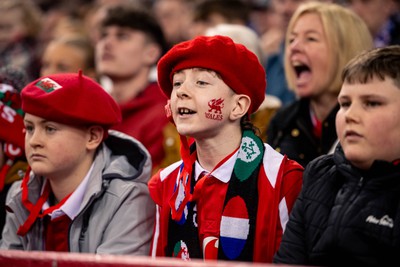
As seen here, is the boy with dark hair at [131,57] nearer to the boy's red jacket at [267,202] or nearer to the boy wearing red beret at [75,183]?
the boy wearing red beret at [75,183]

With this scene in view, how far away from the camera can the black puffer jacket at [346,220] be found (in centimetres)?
268

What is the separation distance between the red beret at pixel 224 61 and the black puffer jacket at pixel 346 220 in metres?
0.48

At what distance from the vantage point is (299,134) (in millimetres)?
4164

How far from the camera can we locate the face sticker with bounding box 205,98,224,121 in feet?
10.4

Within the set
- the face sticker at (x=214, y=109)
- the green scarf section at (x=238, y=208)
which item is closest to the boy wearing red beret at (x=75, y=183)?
the green scarf section at (x=238, y=208)

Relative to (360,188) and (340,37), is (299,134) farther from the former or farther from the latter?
(360,188)

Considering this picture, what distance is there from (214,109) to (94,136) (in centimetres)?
78

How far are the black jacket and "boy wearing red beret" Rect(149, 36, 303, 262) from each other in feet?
2.57

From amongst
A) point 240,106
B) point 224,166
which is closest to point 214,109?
point 240,106

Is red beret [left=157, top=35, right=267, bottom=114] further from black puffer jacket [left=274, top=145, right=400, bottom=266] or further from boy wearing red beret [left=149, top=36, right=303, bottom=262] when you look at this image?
black puffer jacket [left=274, top=145, right=400, bottom=266]

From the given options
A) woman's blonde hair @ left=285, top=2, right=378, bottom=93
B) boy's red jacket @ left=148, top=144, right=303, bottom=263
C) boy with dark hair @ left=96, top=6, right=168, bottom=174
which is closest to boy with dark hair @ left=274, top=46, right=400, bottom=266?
boy's red jacket @ left=148, top=144, right=303, bottom=263

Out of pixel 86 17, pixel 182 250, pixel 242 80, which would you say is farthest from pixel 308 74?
pixel 86 17

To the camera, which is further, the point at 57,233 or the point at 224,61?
the point at 57,233

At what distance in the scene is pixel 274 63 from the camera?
5.96 metres
